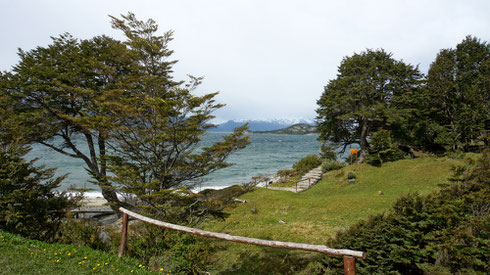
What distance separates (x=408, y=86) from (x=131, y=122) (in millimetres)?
27701

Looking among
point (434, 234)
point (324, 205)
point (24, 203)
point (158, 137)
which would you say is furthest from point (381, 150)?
point (24, 203)

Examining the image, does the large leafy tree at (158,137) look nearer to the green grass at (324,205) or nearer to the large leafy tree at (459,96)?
the green grass at (324,205)

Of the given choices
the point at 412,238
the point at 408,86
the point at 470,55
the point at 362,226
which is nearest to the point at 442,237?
the point at 412,238

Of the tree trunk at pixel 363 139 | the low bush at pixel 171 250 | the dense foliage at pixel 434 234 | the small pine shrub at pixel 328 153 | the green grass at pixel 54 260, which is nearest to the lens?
the dense foliage at pixel 434 234

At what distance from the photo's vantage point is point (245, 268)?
21.8 ft

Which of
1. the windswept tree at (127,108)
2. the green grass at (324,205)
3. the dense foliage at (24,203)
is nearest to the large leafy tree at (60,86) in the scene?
the windswept tree at (127,108)

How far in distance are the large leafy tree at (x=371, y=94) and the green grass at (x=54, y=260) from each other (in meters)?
22.4

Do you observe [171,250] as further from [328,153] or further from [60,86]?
[328,153]

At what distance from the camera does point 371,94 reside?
79.1ft

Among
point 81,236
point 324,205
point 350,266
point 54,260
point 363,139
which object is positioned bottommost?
point 324,205

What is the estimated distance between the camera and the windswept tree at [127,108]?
8109 mm

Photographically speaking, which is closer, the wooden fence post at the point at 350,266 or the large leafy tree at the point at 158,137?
the wooden fence post at the point at 350,266

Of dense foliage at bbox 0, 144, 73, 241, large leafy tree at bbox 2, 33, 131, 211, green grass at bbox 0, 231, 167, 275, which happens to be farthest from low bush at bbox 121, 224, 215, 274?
large leafy tree at bbox 2, 33, 131, 211

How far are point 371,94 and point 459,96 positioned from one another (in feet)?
25.5
